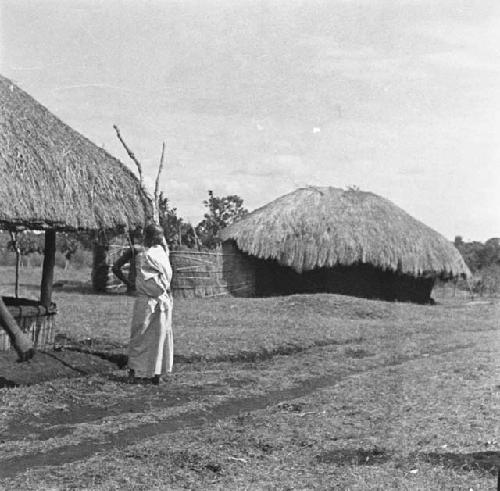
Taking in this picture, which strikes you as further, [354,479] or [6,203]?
[6,203]

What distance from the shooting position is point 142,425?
5516 millimetres

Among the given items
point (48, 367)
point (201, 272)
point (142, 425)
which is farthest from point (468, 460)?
point (201, 272)

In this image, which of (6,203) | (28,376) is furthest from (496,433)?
(6,203)

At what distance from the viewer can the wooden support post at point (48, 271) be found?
878 cm

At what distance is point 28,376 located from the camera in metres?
6.85

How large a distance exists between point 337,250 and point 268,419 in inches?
564

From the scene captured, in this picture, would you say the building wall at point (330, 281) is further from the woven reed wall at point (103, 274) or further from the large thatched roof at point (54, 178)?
the large thatched roof at point (54, 178)

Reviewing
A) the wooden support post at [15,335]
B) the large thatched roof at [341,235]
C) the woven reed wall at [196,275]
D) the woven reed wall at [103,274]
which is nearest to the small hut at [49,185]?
the wooden support post at [15,335]

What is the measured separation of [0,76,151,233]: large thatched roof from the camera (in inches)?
300

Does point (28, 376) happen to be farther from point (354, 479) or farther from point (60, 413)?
point (354, 479)

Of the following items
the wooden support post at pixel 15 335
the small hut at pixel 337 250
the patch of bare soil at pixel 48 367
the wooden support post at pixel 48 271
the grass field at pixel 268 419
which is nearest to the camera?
the grass field at pixel 268 419

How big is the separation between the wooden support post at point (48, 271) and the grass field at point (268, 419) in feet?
2.76

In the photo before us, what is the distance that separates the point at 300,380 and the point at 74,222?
2696mm

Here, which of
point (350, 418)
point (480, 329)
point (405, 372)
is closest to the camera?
point (350, 418)
